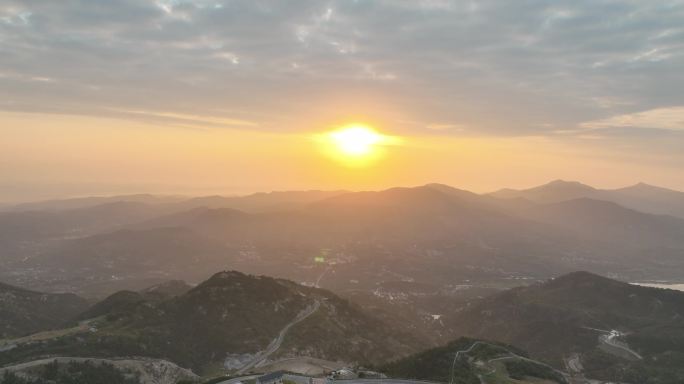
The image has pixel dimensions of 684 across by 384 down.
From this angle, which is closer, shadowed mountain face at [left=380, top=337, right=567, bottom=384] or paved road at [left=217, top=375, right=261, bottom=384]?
paved road at [left=217, top=375, right=261, bottom=384]

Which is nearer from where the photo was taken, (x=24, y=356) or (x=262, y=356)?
(x=24, y=356)

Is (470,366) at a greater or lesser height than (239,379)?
lesser

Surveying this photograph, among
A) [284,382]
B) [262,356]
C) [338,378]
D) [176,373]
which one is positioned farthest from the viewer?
[262,356]

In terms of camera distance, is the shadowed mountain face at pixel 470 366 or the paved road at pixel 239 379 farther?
the shadowed mountain face at pixel 470 366

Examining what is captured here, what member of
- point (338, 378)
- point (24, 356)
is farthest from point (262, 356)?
point (24, 356)

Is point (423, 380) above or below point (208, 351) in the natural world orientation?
above

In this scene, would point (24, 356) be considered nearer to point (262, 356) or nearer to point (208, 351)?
point (208, 351)

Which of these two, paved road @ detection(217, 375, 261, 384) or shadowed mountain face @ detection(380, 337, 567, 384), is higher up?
paved road @ detection(217, 375, 261, 384)

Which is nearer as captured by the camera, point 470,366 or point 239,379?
point 239,379

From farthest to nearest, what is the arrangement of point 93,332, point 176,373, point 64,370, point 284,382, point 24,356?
point 93,332, point 176,373, point 24,356, point 64,370, point 284,382

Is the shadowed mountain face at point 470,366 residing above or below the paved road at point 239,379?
below
